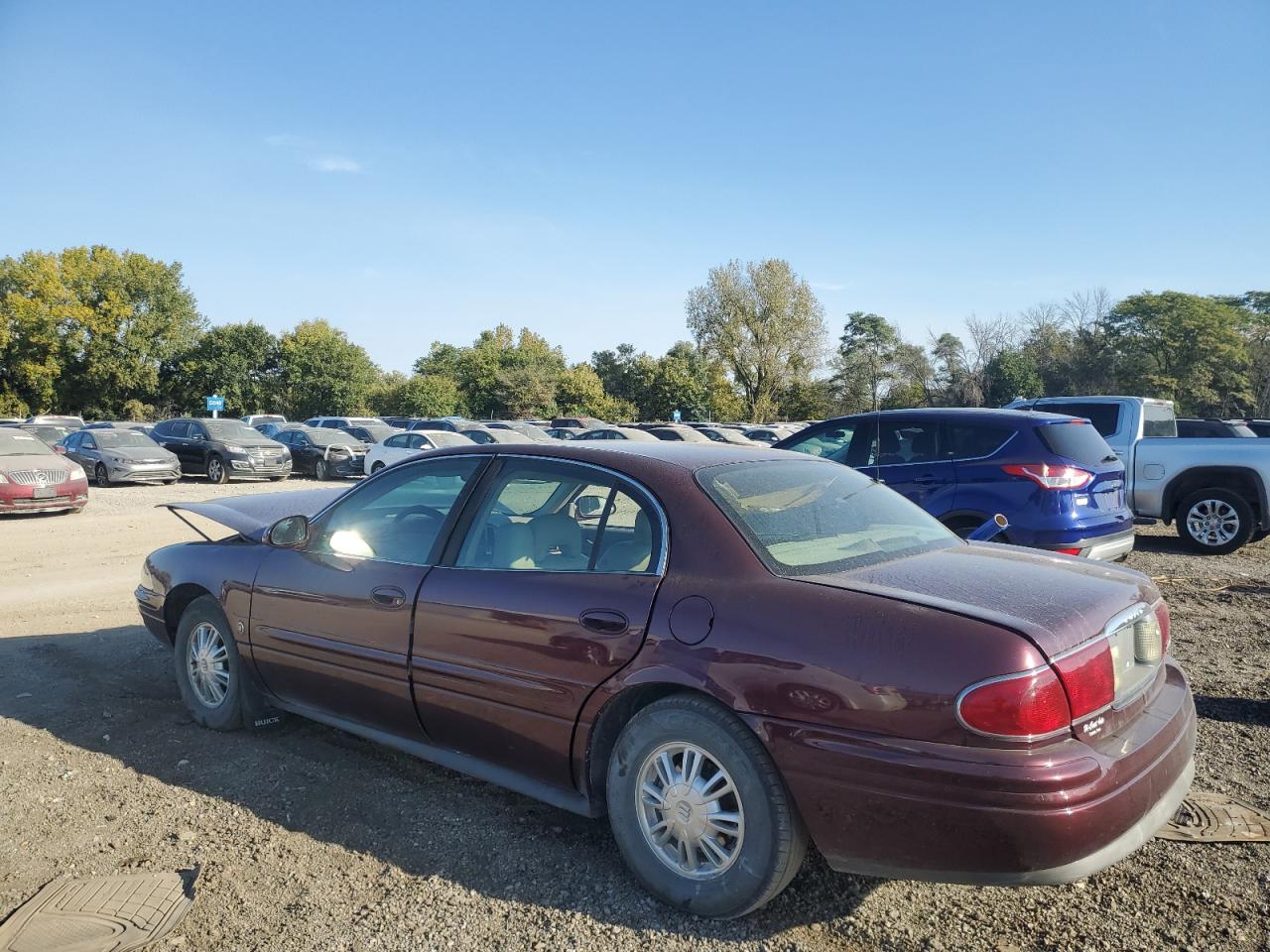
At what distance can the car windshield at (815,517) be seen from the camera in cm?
300

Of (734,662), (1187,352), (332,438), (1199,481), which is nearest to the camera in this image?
(734,662)

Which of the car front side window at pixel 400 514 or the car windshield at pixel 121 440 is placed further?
the car windshield at pixel 121 440

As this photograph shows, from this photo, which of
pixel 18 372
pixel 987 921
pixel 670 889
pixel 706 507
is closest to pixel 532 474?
pixel 706 507

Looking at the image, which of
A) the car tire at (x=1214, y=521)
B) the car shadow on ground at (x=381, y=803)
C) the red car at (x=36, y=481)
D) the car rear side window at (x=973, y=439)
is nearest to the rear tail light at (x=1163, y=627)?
the car shadow on ground at (x=381, y=803)

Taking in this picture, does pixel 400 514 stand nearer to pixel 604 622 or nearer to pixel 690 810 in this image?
pixel 604 622

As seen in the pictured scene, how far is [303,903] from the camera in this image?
292 centimetres

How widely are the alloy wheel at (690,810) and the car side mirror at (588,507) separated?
933 millimetres

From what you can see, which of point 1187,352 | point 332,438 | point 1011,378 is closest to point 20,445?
point 332,438

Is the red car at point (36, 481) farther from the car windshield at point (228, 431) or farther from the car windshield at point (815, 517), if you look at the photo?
the car windshield at point (815, 517)

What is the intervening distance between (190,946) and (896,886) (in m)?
2.31

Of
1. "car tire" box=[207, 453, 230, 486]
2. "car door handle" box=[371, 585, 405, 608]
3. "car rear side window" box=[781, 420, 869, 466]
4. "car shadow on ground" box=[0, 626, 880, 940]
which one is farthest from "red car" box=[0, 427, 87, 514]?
"car door handle" box=[371, 585, 405, 608]

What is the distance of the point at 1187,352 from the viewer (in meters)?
51.1

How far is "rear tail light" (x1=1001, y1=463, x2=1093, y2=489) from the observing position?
698 centimetres

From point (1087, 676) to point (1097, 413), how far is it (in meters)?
10.2
